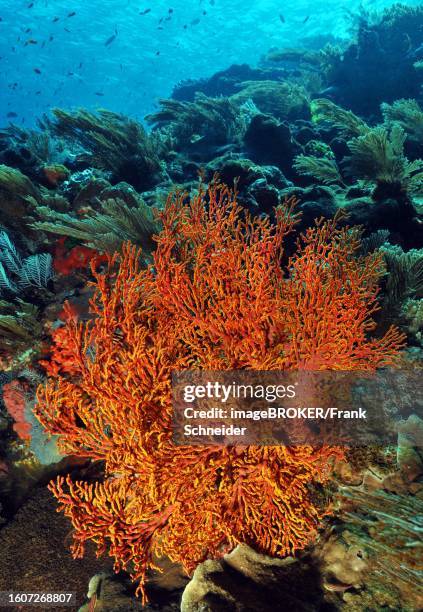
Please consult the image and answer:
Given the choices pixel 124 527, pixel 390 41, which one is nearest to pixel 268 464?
pixel 124 527

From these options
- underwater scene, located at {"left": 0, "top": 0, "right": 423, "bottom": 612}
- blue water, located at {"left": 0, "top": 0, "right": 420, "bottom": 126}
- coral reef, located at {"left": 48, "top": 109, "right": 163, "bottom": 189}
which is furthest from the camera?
blue water, located at {"left": 0, "top": 0, "right": 420, "bottom": 126}

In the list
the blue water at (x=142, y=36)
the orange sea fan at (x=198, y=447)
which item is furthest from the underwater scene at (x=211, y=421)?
the blue water at (x=142, y=36)

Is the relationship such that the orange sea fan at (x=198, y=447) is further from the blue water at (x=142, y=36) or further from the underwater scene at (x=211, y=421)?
the blue water at (x=142, y=36)

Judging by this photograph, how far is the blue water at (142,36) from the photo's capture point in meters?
52.6

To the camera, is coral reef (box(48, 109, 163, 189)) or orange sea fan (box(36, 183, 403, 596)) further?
coral reef (box(48, 109, 163, 189))

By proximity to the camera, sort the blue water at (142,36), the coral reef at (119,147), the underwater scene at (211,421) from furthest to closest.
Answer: the blue water at (142,36) → the coral reef at (119,147) → the underwater scene at (211,421)

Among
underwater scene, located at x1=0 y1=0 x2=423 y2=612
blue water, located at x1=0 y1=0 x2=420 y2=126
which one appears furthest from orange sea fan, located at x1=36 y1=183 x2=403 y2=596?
blue water, located at x1=0 y1=0 x2=420 y2=126

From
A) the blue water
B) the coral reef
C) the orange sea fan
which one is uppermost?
the blue water

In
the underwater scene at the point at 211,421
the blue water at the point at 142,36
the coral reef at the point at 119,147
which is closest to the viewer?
the underwater scene at the point at 211,421

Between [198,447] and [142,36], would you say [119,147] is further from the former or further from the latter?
[142,36]

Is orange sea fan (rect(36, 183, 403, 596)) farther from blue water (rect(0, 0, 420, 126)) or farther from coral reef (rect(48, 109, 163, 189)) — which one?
blue water (rect(0, 0, 420, 126))

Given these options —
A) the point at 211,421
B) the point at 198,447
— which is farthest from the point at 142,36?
the point at 198,447

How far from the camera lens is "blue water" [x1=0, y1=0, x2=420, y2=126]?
52562 mm

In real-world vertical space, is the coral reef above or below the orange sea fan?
above
